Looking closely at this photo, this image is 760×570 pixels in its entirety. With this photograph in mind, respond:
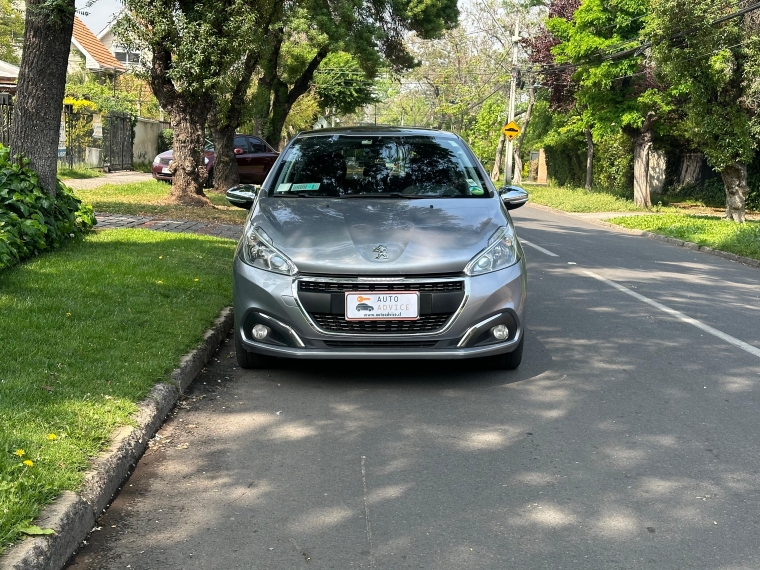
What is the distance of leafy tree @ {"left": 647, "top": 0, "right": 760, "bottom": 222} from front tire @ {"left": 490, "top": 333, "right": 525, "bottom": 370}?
627 inches

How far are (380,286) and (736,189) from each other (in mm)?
19117

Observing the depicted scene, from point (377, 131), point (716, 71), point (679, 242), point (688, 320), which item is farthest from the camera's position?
point (716, 71)

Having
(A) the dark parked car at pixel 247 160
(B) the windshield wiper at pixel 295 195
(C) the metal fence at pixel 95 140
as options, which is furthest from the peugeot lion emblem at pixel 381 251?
(C) the metal fence at pixel 95 140

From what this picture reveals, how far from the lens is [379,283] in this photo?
5.38 metres

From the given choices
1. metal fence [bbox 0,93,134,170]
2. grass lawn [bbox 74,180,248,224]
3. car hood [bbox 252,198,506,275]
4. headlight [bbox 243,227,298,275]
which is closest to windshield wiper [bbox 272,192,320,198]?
car hood [bbox 252,198,506,275]

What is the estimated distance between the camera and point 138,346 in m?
5.81

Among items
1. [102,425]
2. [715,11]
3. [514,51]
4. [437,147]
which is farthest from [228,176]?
[514,51]

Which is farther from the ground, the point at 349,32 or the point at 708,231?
the point at 349,32

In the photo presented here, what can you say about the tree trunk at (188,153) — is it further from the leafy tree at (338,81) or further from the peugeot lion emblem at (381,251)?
the leafy tree at (338,81)

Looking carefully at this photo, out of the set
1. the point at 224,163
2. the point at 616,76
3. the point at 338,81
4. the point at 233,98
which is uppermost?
the point at 338,81

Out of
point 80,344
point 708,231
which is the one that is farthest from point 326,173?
point 708,231

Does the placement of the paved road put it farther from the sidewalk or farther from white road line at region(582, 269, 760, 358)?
the sidewalk

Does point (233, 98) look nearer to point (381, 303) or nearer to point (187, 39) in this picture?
point (187, 39)

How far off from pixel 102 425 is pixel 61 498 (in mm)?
880
